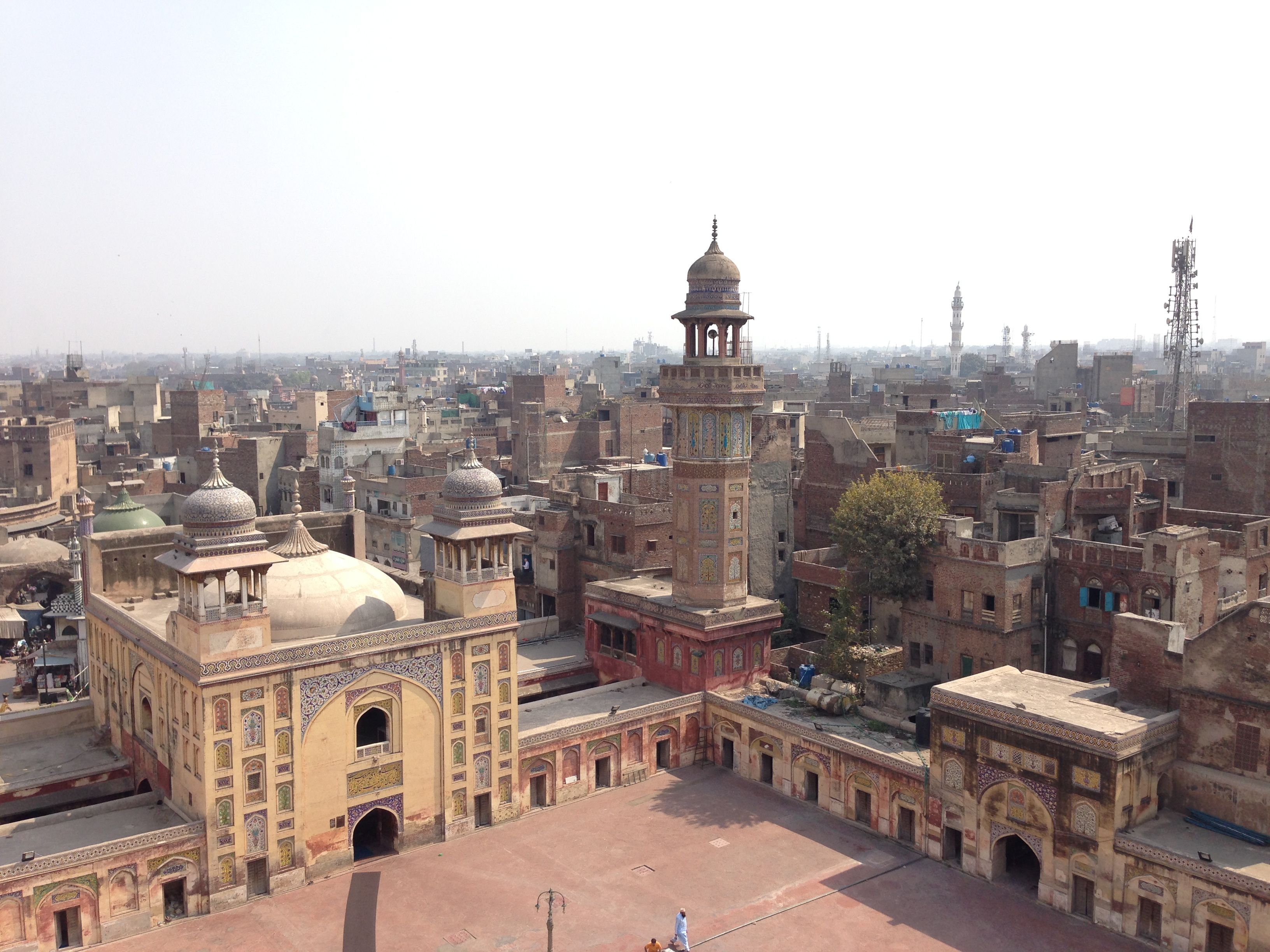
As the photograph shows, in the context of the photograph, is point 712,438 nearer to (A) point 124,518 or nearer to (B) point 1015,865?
(B) point 1015,865

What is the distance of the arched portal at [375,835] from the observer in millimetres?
29203

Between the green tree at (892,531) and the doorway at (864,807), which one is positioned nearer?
the doorway at (864,807)

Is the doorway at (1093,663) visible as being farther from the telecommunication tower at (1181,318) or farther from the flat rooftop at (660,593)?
the telecommunication tower at (1181,318)

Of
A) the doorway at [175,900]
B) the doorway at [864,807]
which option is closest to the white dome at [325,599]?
the doorway at [175,900]

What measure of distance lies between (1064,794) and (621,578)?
21085 mm

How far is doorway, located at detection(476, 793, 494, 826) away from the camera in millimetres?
30906

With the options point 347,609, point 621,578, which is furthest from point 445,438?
point 347,609

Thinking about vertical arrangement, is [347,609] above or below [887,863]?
above

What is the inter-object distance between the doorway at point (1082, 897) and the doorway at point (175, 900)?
21206mm

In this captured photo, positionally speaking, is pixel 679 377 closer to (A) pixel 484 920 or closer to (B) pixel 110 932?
(A) pixel 484 920

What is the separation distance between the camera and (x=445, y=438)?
93.3 m

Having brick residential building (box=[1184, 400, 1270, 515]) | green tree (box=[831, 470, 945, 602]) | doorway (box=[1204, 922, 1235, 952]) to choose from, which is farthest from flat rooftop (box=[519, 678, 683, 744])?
brick residential building (box=[1184, 400, 1270, 515])

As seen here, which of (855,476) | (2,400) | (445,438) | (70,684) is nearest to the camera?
(70,684)

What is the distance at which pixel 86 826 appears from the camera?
2641 centimetres
